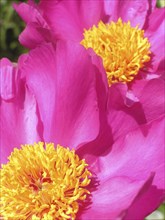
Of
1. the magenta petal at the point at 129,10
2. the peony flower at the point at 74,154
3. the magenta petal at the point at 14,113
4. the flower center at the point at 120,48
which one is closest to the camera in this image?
the peony flower at the point at 74,154

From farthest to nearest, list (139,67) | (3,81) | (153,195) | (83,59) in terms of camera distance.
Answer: (139,67) < (3,81) < (83,59) < (153,195)

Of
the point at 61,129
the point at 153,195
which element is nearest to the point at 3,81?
the point at 61,129

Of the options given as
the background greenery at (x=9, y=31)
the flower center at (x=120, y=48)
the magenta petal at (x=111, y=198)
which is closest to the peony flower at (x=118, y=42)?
the flower center at (x=120, y=48)

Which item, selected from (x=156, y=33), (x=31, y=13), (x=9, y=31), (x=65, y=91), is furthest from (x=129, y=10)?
(x=9, y=31)

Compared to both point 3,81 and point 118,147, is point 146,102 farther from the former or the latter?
point 3,81

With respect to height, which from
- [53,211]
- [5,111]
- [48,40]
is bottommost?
[53,211]

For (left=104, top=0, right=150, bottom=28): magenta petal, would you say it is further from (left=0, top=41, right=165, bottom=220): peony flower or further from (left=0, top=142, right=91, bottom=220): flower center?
(left=0, top=142, right=91, bottom=220): flower center

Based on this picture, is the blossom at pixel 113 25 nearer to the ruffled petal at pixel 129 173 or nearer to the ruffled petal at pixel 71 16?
the ruffled petal at pixel 71 16

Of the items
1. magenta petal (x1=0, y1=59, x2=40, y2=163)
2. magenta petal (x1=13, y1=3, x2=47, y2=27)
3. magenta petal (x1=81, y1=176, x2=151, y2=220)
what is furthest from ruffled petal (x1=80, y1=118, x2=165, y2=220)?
magenta petal (x1=13, y1=3, x2=47, y2=27)
